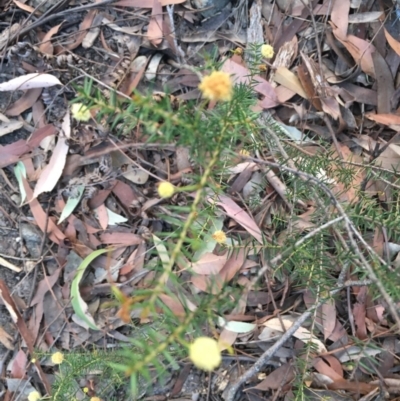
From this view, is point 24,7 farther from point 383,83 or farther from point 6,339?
point 383,83

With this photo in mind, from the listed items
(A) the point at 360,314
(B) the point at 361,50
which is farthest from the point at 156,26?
(A) the point at 360,314

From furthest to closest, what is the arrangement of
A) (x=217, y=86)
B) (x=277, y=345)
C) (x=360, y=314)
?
(x=360, y=314), (x=277, y=345), (x=217, y=86)

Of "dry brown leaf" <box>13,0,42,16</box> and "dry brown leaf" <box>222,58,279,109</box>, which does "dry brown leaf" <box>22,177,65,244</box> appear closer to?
"dry brown leaf" <box>13,0,42,16</box>

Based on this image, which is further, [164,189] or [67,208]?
[67,208]

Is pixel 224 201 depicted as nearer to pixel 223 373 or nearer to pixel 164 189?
pixel 223 373

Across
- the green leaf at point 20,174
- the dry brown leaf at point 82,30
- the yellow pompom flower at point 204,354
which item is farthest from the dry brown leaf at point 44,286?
the yellow pompom flower at point 204,354

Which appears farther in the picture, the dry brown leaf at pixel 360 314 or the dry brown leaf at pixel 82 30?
the dry brown leaf at pixel 82 30

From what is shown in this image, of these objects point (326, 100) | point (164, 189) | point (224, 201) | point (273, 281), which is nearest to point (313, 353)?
point (273, 281)

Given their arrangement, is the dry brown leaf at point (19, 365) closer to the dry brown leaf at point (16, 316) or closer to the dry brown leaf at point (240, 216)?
the dry brown leaf at point (16, 316)

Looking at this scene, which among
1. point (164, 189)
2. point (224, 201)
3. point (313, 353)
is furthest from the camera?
point (224, 201)
